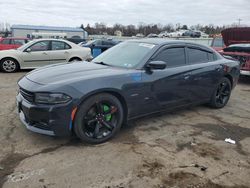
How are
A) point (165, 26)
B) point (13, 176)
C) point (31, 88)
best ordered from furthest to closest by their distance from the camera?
1. point (165, 26)
2. point (31, 88)
3. point (13, 176)

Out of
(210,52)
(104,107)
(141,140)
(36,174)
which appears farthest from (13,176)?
(210,52)

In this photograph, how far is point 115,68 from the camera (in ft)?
15.3

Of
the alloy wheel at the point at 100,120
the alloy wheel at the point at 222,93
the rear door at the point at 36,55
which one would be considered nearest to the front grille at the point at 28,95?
the alloy wheel at the point at 100,120

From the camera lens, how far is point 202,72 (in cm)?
557

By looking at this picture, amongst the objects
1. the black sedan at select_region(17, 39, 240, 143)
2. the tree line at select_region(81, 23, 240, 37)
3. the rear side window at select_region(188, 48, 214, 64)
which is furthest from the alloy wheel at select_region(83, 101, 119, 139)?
the tree line at select_region(81, 23, 240, 37)

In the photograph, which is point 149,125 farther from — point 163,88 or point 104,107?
point 104,107

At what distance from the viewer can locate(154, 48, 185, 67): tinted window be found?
16.4 ft

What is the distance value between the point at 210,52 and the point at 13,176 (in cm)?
452

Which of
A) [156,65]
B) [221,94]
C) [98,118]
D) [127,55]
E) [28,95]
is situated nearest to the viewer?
[28,95]

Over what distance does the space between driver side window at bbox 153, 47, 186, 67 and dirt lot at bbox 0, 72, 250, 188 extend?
1.07 meters

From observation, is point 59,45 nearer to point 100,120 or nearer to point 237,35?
point 237,35

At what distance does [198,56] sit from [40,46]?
729 centimetres

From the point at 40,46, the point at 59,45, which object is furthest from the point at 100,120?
the point at 59,45

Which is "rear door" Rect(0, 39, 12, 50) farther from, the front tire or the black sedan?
the front tire
